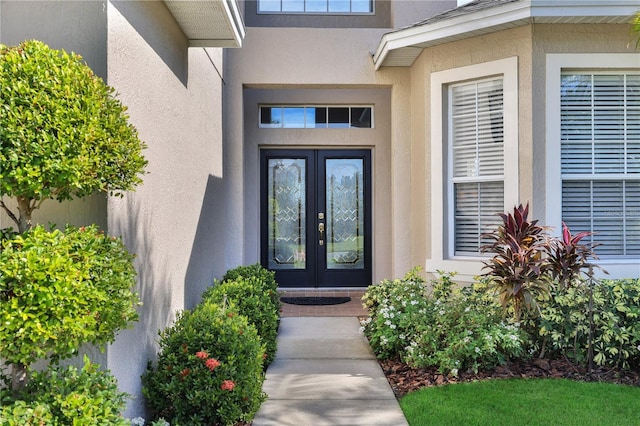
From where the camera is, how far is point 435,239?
6.25 m

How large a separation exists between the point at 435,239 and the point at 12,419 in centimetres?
A: 507

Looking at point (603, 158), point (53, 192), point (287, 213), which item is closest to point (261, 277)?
point (287, 213)

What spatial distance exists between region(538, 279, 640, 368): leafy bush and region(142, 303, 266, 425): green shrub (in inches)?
115

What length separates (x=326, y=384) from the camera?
452 centimetres

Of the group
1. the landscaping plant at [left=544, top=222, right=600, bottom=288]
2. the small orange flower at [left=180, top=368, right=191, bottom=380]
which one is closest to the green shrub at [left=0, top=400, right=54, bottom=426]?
the small orange flower at [left=180, top=368, right=191, bottom=380]

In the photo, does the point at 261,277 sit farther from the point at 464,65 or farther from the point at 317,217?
the point at 464,65

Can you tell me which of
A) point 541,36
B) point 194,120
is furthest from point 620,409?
point 194,120

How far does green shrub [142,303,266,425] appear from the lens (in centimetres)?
326

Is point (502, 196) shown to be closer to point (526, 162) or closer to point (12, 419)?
point (526, 162)

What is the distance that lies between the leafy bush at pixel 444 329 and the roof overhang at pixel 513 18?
2.94 m

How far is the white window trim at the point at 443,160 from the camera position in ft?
18.7

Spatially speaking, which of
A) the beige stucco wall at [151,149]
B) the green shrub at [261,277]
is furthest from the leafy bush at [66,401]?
the green shrub at [261,277]

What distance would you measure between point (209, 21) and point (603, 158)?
15.2 ft

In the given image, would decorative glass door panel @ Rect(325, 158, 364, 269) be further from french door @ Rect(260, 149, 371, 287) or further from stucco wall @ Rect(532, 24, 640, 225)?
stucco wall @ Rect(532, 24, 640, 225)
